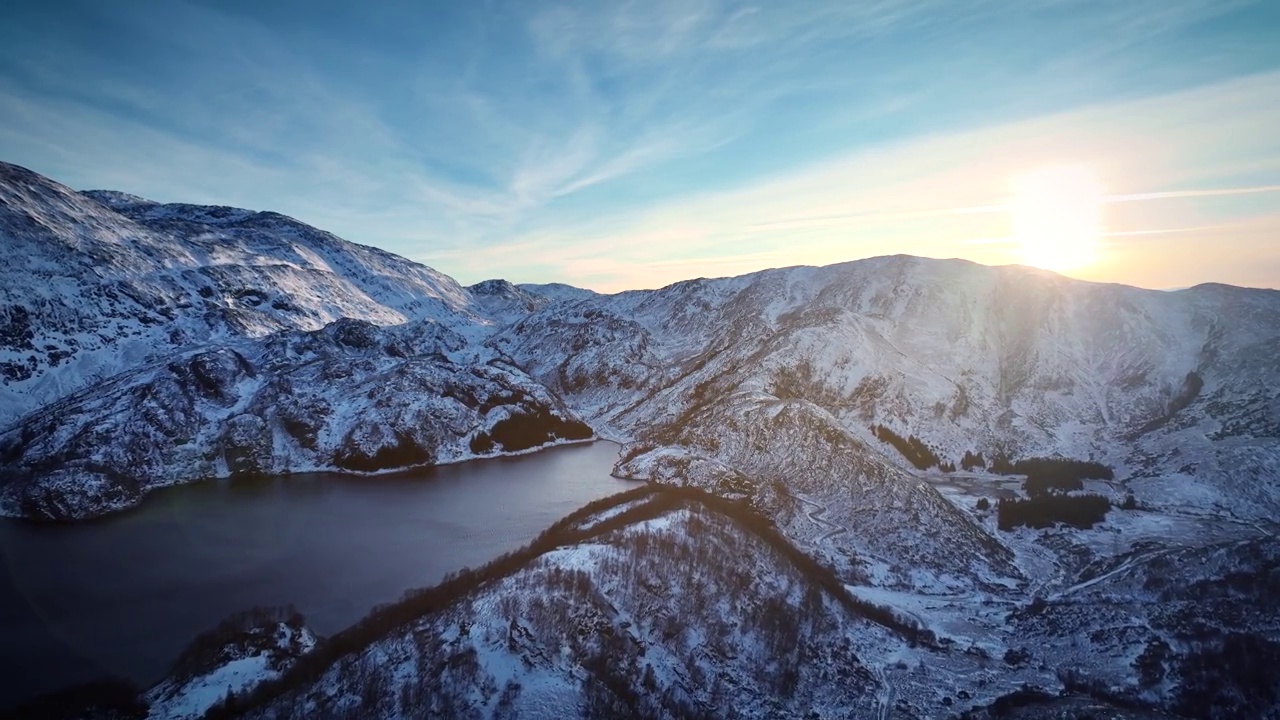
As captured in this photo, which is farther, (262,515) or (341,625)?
(262,515)

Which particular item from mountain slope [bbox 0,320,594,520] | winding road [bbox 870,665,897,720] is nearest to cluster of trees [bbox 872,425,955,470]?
winding road [bbox 870,665,897,720]

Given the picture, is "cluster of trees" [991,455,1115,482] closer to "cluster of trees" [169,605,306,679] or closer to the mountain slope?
the mountain slope

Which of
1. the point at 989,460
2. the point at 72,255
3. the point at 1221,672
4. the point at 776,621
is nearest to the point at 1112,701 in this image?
the point at 1221,672

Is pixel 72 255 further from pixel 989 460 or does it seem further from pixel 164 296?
pixel 989 460

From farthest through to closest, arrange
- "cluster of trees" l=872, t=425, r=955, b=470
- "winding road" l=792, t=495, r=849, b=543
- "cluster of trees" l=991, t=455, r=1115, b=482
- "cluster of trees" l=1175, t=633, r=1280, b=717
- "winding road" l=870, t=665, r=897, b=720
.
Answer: "cluster of trees" l=872, t=425, r=955, b=470 < "cluster of trees" l=991, t=455, r=1115, b=482 < "winding road" l=792, t=495, r=849, b=543 < "winding road" l=870, t=665, r=897, b=720 < "cluster of trees" l=1175, t=633, r=1280, b=717

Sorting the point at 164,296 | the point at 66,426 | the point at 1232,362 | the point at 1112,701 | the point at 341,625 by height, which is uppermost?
the point at 164,296

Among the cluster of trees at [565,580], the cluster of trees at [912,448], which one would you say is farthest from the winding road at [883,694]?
the cluster of trees at [912,448]
